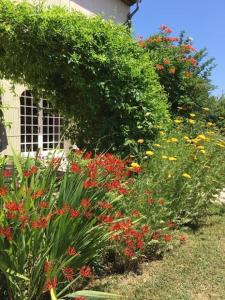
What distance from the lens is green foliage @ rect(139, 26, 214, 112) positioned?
10.8m

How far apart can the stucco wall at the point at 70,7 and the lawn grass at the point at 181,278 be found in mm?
4072

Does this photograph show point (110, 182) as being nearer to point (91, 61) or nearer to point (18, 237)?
point (18, 237)

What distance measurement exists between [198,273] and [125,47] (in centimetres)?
376

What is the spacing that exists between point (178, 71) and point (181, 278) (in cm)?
758

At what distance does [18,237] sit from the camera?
304cm

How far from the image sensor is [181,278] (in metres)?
4.26

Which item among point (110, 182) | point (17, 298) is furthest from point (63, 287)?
point (110, 182)

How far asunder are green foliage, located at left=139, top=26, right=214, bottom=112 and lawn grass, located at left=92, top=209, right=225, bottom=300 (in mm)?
6077

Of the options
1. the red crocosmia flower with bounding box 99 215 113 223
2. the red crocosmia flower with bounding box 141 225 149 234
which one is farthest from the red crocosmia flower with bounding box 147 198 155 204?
the red crocosmia flower with bounding box 99 215 113 223

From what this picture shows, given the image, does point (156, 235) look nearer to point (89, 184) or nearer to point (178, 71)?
point (89, 184)

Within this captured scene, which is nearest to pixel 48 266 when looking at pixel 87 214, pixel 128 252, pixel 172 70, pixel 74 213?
pixel 74 213

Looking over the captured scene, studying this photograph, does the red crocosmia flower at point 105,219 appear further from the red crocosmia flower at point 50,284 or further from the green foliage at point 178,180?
the green foliage at point 178,180

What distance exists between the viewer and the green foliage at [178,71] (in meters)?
10.8

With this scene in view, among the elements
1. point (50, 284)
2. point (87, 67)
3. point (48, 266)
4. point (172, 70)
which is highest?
point (172, 70)
